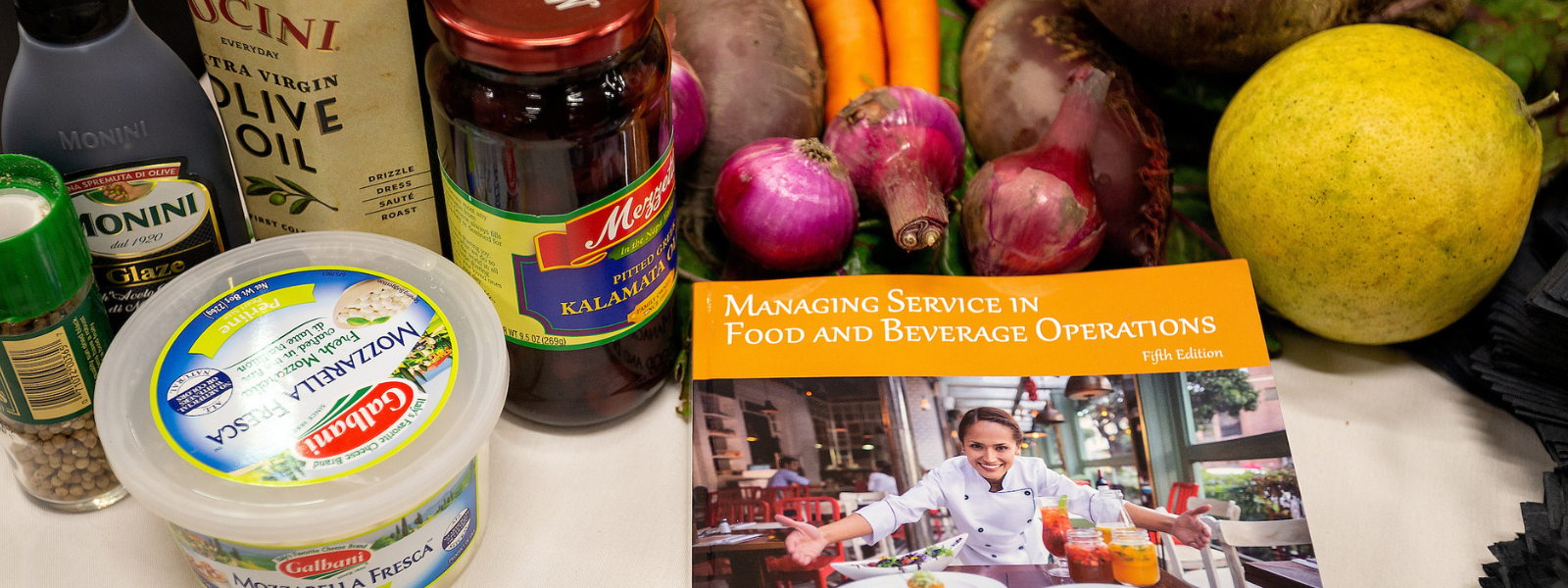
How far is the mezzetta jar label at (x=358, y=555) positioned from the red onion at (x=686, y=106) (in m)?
0.28

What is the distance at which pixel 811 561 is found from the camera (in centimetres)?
58

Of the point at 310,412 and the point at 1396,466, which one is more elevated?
the point at 310,412

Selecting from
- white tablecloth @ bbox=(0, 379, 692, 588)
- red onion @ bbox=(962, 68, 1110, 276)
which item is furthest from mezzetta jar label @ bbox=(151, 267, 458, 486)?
red onion @ bbox=(962, 68, 1110, 276)

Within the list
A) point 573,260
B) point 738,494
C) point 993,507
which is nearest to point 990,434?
point 993,507

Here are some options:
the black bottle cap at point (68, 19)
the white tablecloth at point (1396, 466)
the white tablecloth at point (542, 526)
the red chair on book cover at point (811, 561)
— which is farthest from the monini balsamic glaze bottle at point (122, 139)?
the white tablecloth at point (1396, 466)

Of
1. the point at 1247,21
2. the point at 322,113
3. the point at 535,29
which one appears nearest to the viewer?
the point at 535,29

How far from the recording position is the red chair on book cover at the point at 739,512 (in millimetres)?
600

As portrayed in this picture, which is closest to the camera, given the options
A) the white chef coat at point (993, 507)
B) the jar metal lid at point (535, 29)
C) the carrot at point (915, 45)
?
the jar metal lid at point (535, 29)

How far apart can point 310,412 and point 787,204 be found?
313mm

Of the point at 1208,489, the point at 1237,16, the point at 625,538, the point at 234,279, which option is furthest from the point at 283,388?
the point at 1237,16

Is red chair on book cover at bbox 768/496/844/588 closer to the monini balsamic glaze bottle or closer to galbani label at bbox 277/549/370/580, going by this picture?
galbani label at bbox 277/549/370/580

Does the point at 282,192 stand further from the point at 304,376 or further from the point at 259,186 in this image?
the point at 304,376

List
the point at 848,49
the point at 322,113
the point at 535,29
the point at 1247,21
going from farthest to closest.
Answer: the point at 848,49 → the point at 1247,21 → the point at 322,113 → the point at 535,29

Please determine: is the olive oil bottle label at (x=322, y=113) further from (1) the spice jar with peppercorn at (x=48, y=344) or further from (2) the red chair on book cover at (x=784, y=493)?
(2) the red chair on book cover at (x=784, y=493)
